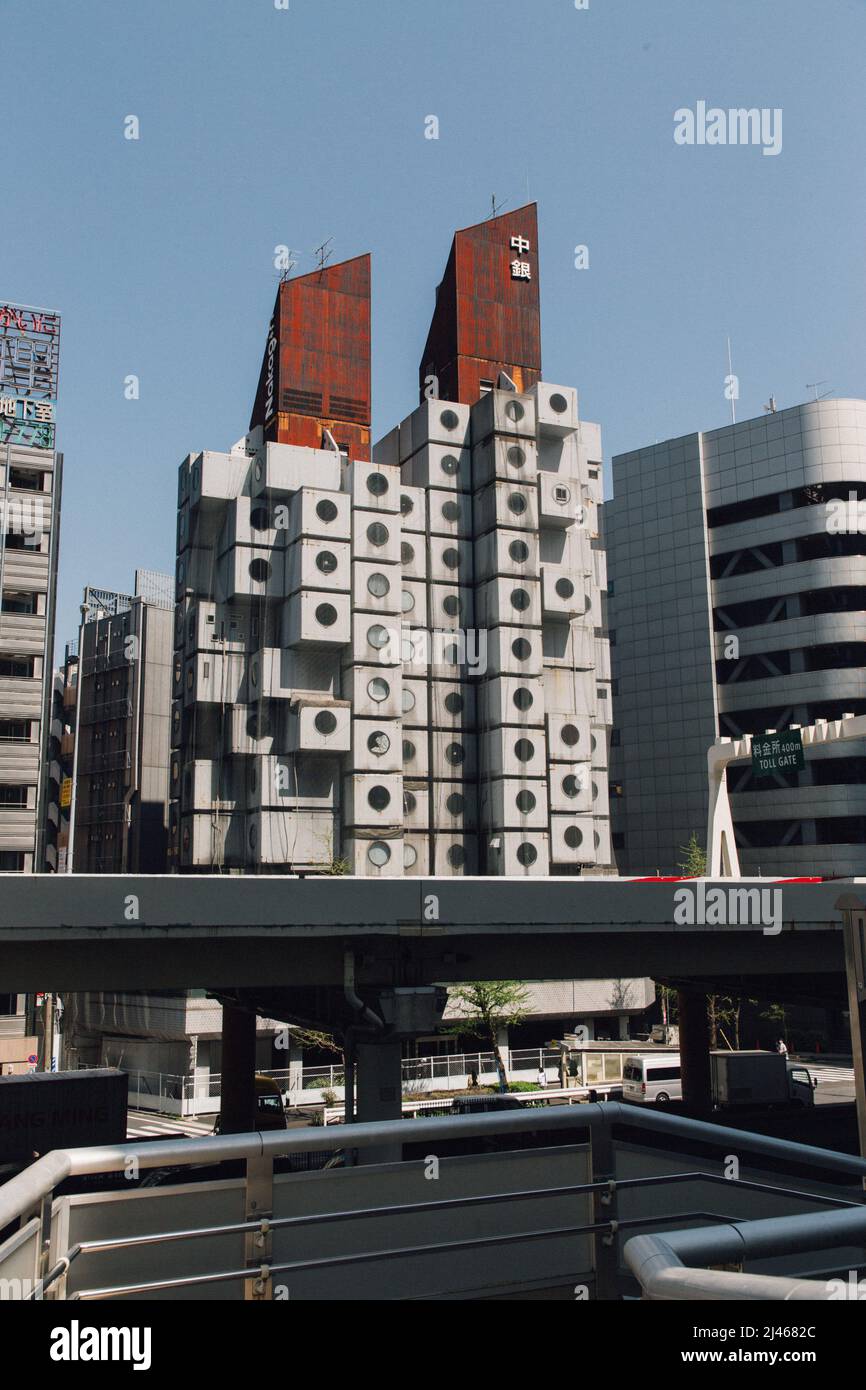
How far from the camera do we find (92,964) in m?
22.9

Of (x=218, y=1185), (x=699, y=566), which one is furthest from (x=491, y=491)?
(x=218, y=1185)

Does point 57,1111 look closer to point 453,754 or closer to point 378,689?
point 378,689

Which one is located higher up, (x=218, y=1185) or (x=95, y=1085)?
(x=218, y=1185)

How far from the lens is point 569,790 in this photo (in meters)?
63.5

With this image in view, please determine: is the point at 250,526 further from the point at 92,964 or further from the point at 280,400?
the point at 92,964

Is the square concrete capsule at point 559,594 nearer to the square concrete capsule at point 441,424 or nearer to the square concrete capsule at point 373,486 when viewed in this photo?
the square concrete capsule at point 441,424

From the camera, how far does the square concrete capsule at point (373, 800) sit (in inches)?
2322

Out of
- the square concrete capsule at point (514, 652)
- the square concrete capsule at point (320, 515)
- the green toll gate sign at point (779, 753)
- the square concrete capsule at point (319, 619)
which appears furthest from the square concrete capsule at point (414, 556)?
the green toll gate sign at point (779, 753)

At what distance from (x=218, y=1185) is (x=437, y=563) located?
59.8 metres

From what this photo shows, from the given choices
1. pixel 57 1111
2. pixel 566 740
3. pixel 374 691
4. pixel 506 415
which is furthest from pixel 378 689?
pixel 57 1111

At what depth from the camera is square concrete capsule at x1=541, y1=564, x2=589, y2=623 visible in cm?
6469

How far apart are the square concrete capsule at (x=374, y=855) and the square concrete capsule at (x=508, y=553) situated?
16365 millimetres

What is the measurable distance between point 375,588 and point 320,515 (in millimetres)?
4966
